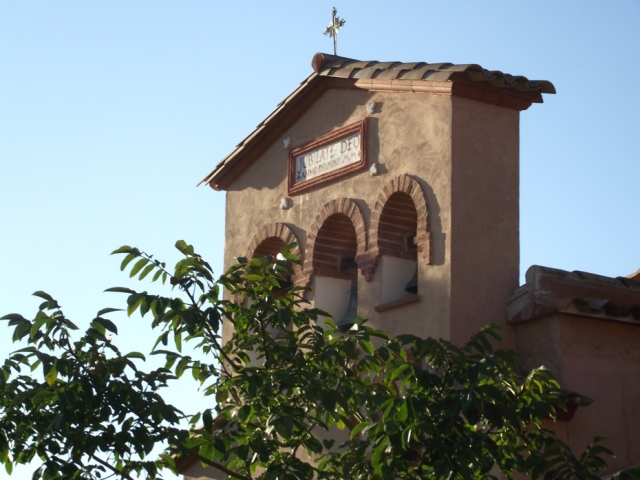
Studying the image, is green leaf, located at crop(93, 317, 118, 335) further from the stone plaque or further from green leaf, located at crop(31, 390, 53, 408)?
the stone plaque

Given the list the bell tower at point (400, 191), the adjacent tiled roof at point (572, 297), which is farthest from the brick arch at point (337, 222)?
the adjacent tiled roof at point (572, 297)

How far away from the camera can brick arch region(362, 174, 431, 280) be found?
36.2ft

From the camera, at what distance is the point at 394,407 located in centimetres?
720

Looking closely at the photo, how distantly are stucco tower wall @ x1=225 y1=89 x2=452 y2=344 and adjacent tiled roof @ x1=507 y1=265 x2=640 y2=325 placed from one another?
70 centimetres

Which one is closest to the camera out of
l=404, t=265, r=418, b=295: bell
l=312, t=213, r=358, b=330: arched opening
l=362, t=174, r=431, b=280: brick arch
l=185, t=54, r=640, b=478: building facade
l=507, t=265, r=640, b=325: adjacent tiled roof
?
l=507, t=265, r=640, b=325: adjacent tiled roof

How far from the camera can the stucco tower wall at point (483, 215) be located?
10.8 meters

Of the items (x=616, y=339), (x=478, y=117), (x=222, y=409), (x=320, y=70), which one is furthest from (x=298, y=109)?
(x=222, y=409)

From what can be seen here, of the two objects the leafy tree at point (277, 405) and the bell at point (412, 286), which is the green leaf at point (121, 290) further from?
the bell at point (412, 286)

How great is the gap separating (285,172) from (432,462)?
6477 millimetres

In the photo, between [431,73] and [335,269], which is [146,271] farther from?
[335,269]

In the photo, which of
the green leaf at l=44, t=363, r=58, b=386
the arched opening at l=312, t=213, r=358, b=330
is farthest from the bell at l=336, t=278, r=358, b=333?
the green leaf at l=44, t=363, r=58, b=386

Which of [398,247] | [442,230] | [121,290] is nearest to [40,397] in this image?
[121,290]

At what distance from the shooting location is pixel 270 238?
1336 cm

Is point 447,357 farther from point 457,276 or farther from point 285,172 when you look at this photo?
point 285,172
